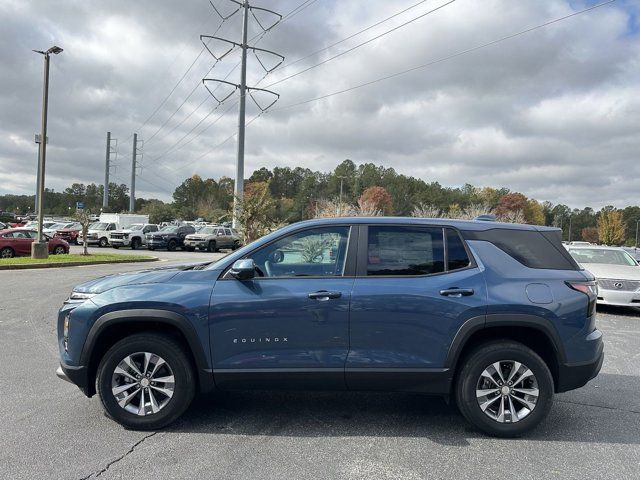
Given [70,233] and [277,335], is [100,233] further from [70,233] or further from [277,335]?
[277,335]

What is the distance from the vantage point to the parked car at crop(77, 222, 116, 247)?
32344 mm

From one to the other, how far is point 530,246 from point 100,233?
3239 cm

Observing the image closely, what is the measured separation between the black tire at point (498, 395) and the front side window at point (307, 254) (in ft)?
4.47

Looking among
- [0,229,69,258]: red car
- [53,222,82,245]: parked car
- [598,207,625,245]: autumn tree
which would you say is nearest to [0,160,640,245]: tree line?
[598,207,625,245]: autumn tree

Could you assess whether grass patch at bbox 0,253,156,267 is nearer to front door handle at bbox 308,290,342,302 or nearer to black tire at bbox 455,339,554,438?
front door handle at bbox 308,290,342,302

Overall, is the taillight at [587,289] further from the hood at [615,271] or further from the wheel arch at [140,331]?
the hood at [615,271]

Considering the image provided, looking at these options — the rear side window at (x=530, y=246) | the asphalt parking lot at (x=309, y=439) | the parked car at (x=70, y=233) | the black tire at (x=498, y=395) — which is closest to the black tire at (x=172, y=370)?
the asphalt parking lot at (x=309, y=439)

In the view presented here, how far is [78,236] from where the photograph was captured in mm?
34281

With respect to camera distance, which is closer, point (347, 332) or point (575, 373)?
point (347, 332)

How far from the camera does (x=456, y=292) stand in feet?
13.4

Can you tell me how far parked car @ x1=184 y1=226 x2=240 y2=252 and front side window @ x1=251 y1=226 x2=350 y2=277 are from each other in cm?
2836

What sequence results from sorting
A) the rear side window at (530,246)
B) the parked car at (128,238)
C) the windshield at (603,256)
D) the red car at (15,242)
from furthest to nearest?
the parked car at (128,238), the red car at (15,242), the windshield at (603,256), the rear side window at (530,246)

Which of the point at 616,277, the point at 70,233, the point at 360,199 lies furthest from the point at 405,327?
the point at 360,199

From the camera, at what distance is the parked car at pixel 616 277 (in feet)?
34.4
